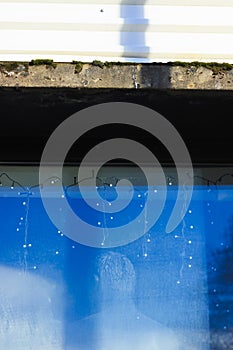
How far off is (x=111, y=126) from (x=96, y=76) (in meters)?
0.58

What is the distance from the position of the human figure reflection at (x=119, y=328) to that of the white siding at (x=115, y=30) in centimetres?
140

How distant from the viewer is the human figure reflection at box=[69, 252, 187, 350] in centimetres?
412

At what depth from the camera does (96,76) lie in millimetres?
3730

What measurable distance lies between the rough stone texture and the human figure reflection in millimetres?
1252

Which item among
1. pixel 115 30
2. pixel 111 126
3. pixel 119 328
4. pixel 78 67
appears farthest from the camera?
pixel 111 126

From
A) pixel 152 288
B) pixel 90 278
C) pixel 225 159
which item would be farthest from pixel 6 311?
pixel 225 159

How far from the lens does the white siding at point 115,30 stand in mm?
3809

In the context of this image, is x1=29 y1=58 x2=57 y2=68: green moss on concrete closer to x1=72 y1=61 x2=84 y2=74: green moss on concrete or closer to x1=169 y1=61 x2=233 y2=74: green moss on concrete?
x1=72 y1=61 x2=84 y2=74: green moss on concrete

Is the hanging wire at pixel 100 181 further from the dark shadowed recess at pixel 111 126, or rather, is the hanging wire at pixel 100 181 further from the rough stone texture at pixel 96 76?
the rough stone texture at pixel 96 76

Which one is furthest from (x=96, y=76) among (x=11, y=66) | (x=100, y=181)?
(x=100, y=181)

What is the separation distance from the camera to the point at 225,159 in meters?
4.65

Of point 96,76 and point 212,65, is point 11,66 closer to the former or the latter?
point 96,76

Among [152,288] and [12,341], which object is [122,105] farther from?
[12,341]

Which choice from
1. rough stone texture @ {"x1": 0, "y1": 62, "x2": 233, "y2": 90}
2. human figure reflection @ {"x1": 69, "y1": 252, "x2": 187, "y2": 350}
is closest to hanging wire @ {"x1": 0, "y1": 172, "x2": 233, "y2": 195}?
human figure reflection @ {"x1": 69, "y1": 252, "x2": 187, "y2": 350}
